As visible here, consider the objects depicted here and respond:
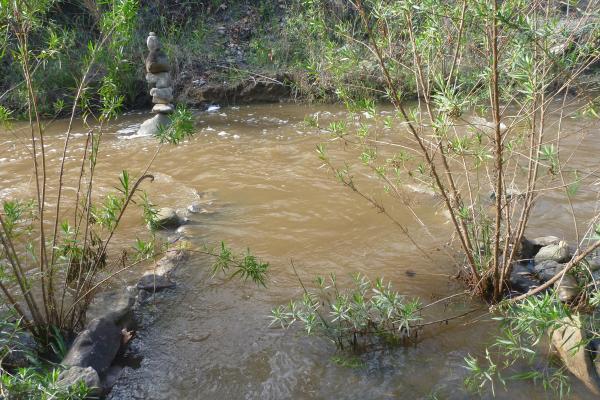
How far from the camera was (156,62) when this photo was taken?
8820 mm

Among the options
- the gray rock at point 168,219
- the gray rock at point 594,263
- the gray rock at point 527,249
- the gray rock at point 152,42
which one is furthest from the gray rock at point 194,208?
the gray rock at point 152,42

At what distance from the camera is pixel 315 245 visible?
190 inches

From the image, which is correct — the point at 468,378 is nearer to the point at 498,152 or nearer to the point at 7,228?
the point at 498,152

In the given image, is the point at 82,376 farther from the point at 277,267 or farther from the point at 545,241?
the point at 545,241

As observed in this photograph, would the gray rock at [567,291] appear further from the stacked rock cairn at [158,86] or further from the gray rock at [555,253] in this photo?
the stacked rock cairn at [158,86]

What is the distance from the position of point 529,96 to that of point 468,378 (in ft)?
4.98

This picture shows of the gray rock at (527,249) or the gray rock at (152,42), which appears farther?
the gray rock at (152,42)

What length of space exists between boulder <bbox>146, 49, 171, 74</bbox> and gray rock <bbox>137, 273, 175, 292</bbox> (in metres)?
5.48

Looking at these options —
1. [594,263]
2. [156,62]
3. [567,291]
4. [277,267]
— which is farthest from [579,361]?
[156,62]

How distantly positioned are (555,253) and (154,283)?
10.0 ft

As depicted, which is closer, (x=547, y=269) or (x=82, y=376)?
(x=82, y=376)

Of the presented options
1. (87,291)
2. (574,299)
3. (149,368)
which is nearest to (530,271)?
(574,299)

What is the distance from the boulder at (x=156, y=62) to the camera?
28.9 feet

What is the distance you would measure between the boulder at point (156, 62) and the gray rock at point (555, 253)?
6.74m
